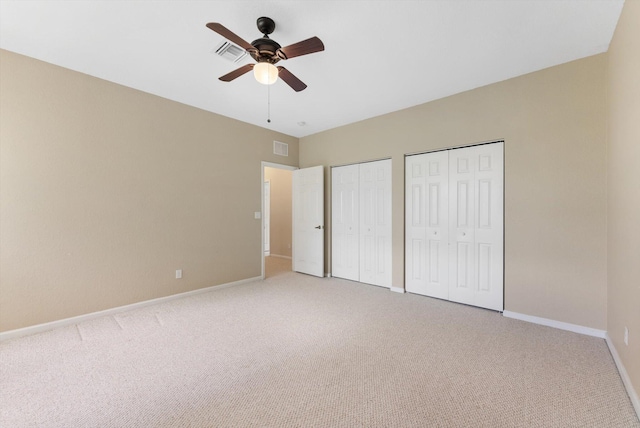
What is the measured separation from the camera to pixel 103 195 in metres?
3.10

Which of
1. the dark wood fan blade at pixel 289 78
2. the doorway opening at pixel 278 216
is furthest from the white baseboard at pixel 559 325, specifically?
the doorway opening at pixel 278 216

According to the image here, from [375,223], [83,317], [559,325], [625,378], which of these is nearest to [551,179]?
[559,325]

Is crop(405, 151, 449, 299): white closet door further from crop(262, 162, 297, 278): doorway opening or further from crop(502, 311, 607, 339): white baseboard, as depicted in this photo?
crop(262, 162, 297, 278): doorway opening

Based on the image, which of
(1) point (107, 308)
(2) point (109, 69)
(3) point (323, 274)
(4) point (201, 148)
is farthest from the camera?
(3) point (323, 274)

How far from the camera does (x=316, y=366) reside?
6.80 ft

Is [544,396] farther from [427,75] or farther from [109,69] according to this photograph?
[109,69]

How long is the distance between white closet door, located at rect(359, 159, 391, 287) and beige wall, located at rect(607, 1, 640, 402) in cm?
239

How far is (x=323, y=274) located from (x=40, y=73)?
453 cm

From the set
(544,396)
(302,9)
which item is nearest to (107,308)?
(302,9)

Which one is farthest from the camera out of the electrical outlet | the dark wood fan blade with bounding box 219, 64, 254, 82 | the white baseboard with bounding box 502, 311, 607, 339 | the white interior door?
the white interior door

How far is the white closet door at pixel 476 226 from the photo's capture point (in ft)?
10.4

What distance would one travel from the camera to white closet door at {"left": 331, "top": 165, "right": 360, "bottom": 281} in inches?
182

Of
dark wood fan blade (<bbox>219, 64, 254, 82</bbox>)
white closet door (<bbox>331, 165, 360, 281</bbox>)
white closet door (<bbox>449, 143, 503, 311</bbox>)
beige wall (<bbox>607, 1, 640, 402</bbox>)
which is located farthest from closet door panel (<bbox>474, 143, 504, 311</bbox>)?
dark wood fan blade (<bbox>219, 64, 254, 82</bbox>)

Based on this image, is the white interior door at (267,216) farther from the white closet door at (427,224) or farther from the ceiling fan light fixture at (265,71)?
the ceiling fan light fixture at (265,71)
